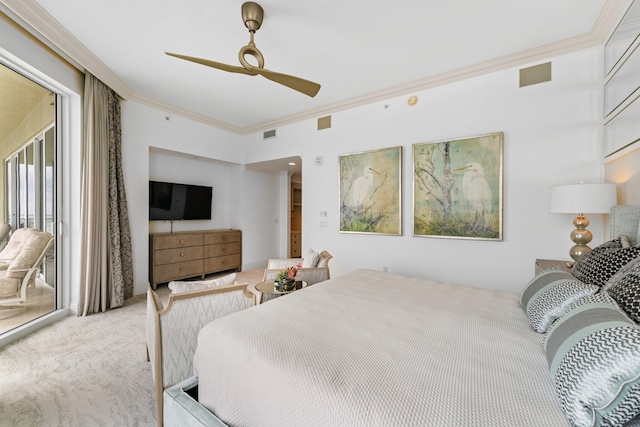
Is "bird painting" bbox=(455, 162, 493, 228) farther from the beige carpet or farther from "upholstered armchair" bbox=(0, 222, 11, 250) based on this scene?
"upholstered armchair" bbox=(0, 222, 11, 250)

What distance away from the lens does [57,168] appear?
314cm

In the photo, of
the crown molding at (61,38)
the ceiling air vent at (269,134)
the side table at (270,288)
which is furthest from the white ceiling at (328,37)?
the side table at (270,288)

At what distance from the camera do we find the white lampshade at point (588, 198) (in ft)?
7.16

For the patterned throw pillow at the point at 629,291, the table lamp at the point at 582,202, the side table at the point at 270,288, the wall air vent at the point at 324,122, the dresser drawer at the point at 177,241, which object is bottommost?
the side table at the point at 270,288

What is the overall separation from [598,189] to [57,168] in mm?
5341

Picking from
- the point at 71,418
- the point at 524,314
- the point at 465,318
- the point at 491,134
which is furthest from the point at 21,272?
the point at 491,134

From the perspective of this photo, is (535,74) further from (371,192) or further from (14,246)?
(14,246)

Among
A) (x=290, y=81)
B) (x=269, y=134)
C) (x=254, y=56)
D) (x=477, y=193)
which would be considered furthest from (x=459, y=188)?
(x=269, y=134)

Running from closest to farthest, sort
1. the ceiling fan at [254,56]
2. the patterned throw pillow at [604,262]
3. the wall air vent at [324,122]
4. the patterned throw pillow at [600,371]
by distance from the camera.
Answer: the patterned throw pillow at [600,371], the patterned throw pillow at [604,262], the ceiling fan at [254,56], the wall air vent at [324,122]

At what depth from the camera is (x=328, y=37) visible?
2.58 metres

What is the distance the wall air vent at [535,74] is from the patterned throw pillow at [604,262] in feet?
6.56

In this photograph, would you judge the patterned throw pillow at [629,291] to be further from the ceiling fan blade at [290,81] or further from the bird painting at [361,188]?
the bird painting at [361,188]

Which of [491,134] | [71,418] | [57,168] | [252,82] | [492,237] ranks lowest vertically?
[71,418]

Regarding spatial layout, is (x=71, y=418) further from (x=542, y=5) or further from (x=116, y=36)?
(x=542, y=5)
